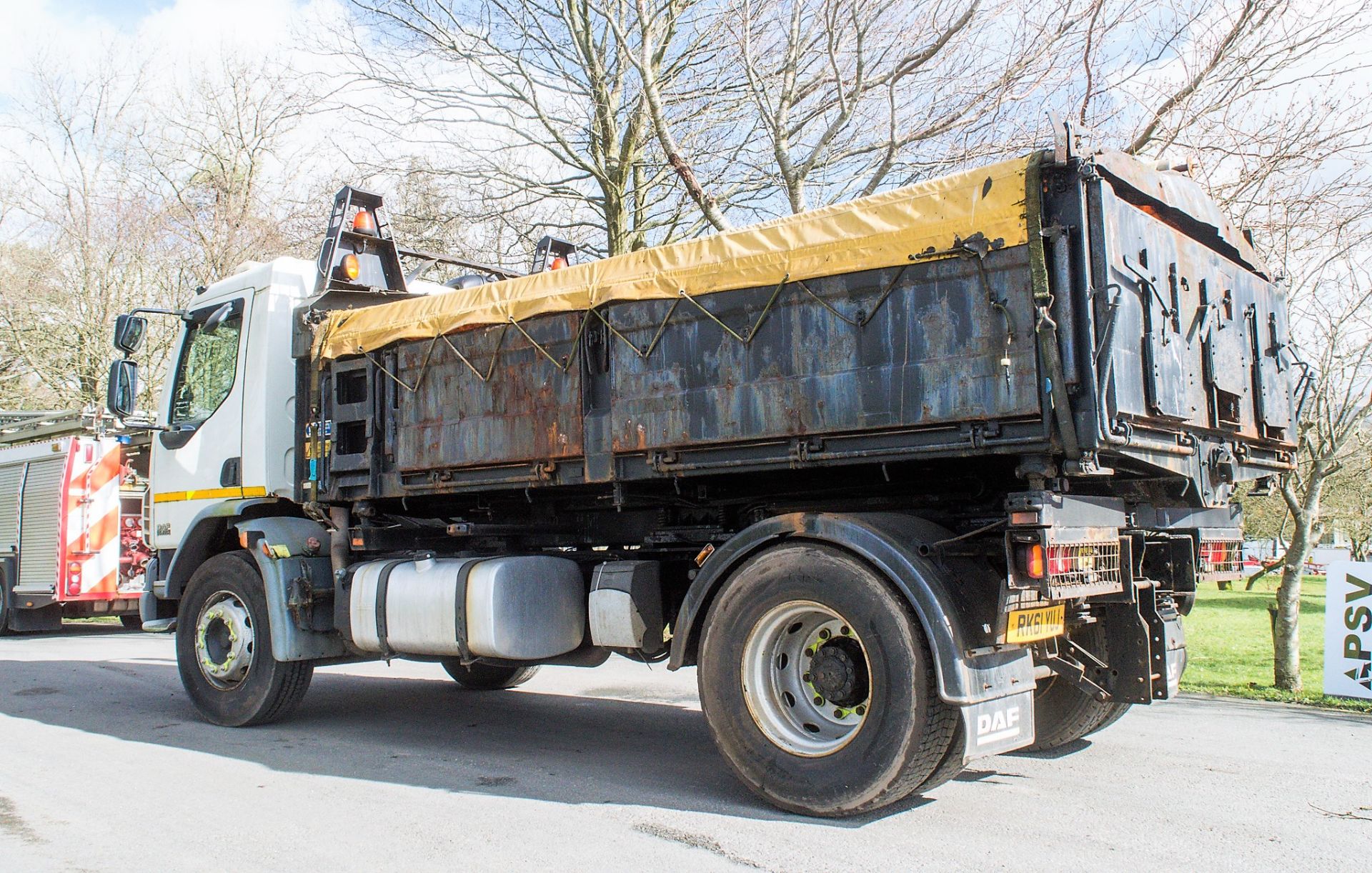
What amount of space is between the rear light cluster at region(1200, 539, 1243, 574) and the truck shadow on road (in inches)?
83.3

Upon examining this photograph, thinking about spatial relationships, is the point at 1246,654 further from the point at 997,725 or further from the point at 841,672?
the point at 841,672

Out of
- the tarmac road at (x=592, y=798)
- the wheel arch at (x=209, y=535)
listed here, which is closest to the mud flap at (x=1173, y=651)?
the tarmac road at (x=592, y=798)

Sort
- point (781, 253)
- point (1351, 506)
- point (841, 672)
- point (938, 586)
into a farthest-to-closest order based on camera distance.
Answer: point (1351, 506)
point (781, 253)
point (841, 672)
point (938, 586)

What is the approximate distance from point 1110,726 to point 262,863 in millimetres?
5477

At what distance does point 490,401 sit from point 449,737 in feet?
7.74

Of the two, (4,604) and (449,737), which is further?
(4,604)

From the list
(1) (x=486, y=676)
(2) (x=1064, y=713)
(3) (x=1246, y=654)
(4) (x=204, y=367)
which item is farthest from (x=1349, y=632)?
(4) (x=204, y=367)

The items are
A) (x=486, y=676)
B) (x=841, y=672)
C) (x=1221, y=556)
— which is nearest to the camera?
(x=841, y=672)

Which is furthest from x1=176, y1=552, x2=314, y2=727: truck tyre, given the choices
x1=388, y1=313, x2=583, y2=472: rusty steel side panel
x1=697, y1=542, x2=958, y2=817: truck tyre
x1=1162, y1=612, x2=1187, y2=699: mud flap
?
x1=1162, y1=612, x2=1187, y2=699: mud flap

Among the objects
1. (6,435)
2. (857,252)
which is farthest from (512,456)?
(6,435)

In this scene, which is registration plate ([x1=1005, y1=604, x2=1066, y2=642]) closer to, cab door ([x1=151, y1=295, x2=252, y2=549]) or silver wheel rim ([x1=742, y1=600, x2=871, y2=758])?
silver wheel rim ([x1=742, y1=600, x2=871, y2=758])

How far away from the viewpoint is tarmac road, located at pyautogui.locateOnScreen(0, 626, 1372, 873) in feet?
14.2

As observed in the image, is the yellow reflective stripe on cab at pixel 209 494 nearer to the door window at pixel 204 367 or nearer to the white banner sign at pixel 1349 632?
the door window at pixel 204 367

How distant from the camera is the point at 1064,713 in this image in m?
A: 6.08
